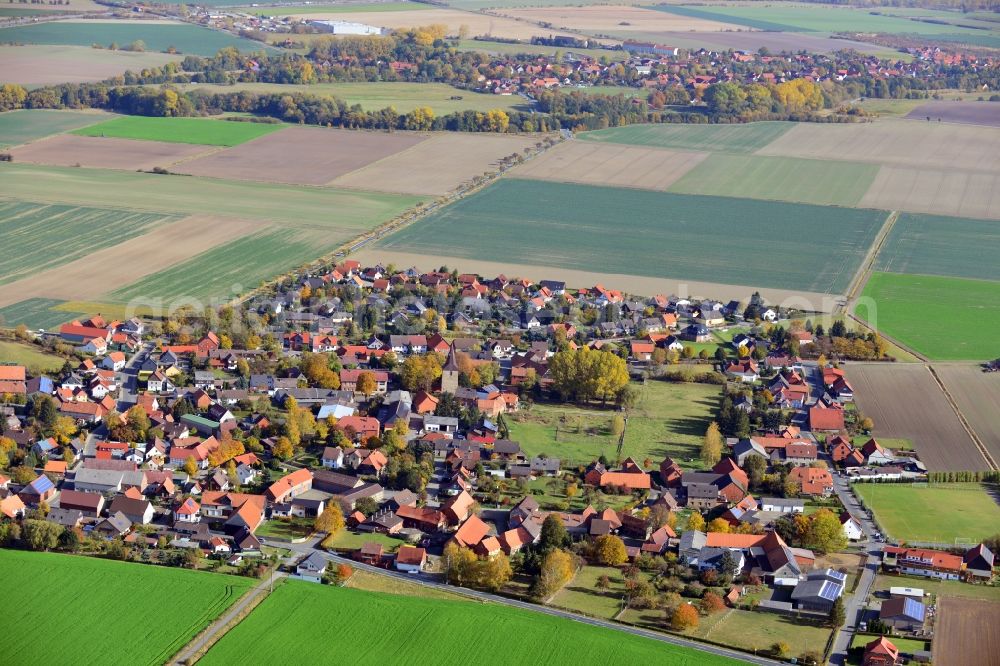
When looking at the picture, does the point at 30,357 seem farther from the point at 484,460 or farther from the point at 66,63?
the point at 66,63

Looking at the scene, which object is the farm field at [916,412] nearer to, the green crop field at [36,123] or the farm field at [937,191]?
the farm field at [937,191]

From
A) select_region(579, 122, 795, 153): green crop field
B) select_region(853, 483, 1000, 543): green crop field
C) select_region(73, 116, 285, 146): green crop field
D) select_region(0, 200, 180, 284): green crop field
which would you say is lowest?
select_region(853, 483, 1000, 543): green crop field

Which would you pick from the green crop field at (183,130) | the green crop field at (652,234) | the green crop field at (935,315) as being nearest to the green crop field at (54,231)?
the green crop field at (652,234)

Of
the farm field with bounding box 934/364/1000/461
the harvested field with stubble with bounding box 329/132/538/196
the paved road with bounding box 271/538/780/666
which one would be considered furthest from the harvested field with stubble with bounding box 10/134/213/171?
the paved road with bounding box 271/538/780/666

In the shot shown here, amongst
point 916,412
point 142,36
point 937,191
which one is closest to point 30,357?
point 916,412

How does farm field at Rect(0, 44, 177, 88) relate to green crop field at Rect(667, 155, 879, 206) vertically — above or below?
above

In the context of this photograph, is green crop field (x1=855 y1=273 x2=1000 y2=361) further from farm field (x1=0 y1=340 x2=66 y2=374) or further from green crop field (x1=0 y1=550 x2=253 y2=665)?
farm field (x1=0 y1=340 x2=66 y2=374)

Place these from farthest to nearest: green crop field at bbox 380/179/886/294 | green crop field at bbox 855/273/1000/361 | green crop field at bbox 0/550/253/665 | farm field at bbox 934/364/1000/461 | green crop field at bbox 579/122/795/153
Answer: green crop field at bbox 579/122/795/153 < green crop field at bbox 380/179/886/294 < green crop field at bbox 855/273/1000/361 < farm field at bbox 934/364/1000/461 < green crop field at bbox 0/550/253/665
